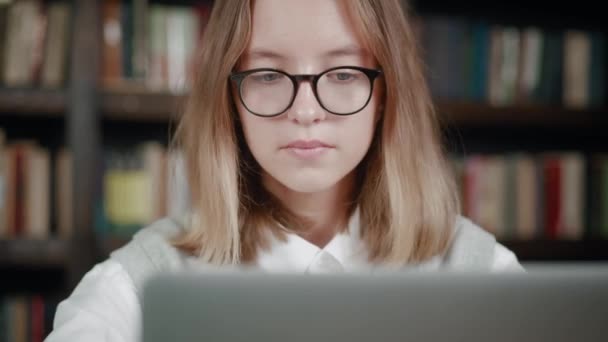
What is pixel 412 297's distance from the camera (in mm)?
364

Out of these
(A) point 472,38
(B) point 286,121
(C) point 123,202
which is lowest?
(C) point 123,202

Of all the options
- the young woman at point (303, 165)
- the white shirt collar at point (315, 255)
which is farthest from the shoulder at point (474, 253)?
the white shirt collar at point (315, 255)

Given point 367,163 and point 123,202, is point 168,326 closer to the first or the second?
point 367,163

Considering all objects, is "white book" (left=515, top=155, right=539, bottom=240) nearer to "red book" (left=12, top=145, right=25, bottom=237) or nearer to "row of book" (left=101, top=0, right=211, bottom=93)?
"row of book" (left=101, top=0, right=211, bottom=93)

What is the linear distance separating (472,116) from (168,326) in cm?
140

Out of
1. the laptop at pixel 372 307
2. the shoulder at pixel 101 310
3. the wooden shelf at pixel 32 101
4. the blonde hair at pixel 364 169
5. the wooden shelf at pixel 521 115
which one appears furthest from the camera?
the wooden shelf at pixel 521 115

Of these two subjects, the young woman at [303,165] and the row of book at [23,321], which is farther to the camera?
the row of book at [23,321]

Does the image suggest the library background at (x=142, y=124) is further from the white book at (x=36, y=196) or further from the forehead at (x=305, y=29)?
the forehead at (x=305, y=29)

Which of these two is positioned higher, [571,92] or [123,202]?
[571,92]

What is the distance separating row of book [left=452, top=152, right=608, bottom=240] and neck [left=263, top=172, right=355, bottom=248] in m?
0.83

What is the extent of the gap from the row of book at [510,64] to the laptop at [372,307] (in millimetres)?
1282

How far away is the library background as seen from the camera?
1.41 m

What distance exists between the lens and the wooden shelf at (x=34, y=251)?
1396mm

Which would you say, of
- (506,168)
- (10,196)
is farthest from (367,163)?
(10,196)
